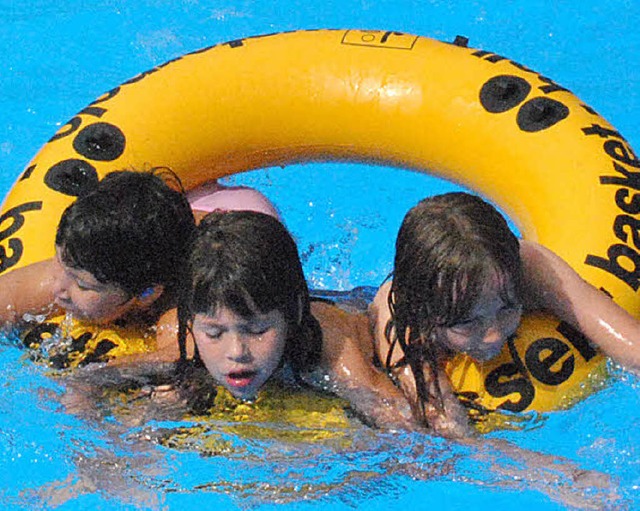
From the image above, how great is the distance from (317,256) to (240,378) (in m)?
1.21

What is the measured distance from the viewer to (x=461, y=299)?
2279 millimetres

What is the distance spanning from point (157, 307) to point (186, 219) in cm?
22

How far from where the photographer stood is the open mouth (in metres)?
2.38

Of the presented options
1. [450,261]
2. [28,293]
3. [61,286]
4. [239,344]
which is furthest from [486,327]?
[28,293]

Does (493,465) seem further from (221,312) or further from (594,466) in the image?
(221,312)

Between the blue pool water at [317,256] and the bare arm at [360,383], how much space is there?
53mm

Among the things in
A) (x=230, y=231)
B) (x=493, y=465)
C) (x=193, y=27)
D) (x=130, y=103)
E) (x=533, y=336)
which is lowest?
(x=493, y=465)

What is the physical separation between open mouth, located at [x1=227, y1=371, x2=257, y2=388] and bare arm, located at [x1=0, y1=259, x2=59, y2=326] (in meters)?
0.50

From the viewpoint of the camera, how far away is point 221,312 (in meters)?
2.31

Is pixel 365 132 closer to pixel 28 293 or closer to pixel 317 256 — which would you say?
pixel 317 256

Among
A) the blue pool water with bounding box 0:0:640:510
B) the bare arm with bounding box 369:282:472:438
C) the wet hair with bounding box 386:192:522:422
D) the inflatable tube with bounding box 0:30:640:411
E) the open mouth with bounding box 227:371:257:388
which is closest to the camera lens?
the wet hair with bounding box 386:192:522:422

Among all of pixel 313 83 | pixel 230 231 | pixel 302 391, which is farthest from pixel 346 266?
pixel 230 231

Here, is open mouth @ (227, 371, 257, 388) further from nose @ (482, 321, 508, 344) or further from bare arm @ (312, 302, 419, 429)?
nose @ (482, 321, 508, 344)

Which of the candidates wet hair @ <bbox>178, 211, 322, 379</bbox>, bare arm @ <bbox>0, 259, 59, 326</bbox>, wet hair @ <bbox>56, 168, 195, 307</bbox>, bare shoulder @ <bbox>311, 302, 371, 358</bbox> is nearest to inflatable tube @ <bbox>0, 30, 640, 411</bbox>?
bare arm @ <bbox>0, 259, 59, 326</bbox>
